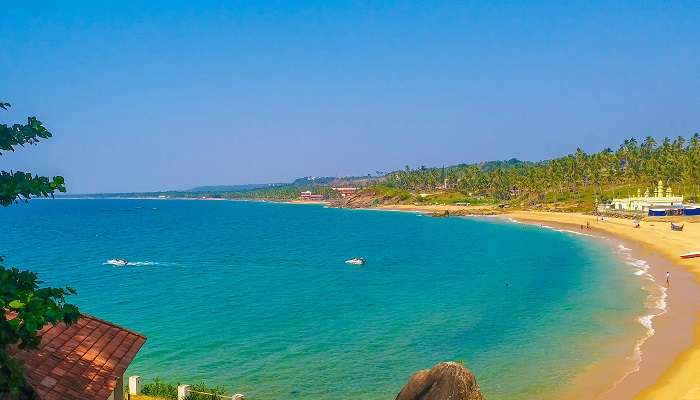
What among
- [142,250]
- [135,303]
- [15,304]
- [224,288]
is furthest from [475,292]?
[142,250]

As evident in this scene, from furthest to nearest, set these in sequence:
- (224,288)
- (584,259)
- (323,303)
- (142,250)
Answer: (142,250), (584,259), (224,288), (323,303)

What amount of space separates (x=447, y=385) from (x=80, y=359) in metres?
10.8

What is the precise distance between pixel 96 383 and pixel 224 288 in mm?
58449

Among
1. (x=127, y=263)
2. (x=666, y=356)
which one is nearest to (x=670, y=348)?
(x=666, y=356)

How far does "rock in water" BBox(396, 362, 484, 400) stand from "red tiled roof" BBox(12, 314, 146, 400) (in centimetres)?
914

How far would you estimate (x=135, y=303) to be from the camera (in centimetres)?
6203

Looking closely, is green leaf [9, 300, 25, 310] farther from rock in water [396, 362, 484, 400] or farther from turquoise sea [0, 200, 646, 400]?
turquoise sea [0, 200, 646, 400]

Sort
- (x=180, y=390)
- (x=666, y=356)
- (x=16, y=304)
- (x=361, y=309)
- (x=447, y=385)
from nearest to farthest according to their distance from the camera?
(x=16, y=304)
(x=447, y=385)
(x=180, y=390)
(x=666, y=356)
(x=361, y=309)

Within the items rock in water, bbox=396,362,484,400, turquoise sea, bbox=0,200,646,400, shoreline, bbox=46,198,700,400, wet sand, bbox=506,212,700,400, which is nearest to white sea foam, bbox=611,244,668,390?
shoreline, bbox=46,198,700,400

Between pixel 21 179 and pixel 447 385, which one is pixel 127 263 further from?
pixel 21 179

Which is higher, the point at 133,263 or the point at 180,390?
the point at 180,390

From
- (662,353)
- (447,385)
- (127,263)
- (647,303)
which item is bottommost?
(127,263)

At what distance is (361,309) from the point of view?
56812mm

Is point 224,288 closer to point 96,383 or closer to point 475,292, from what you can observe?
point 475,292
